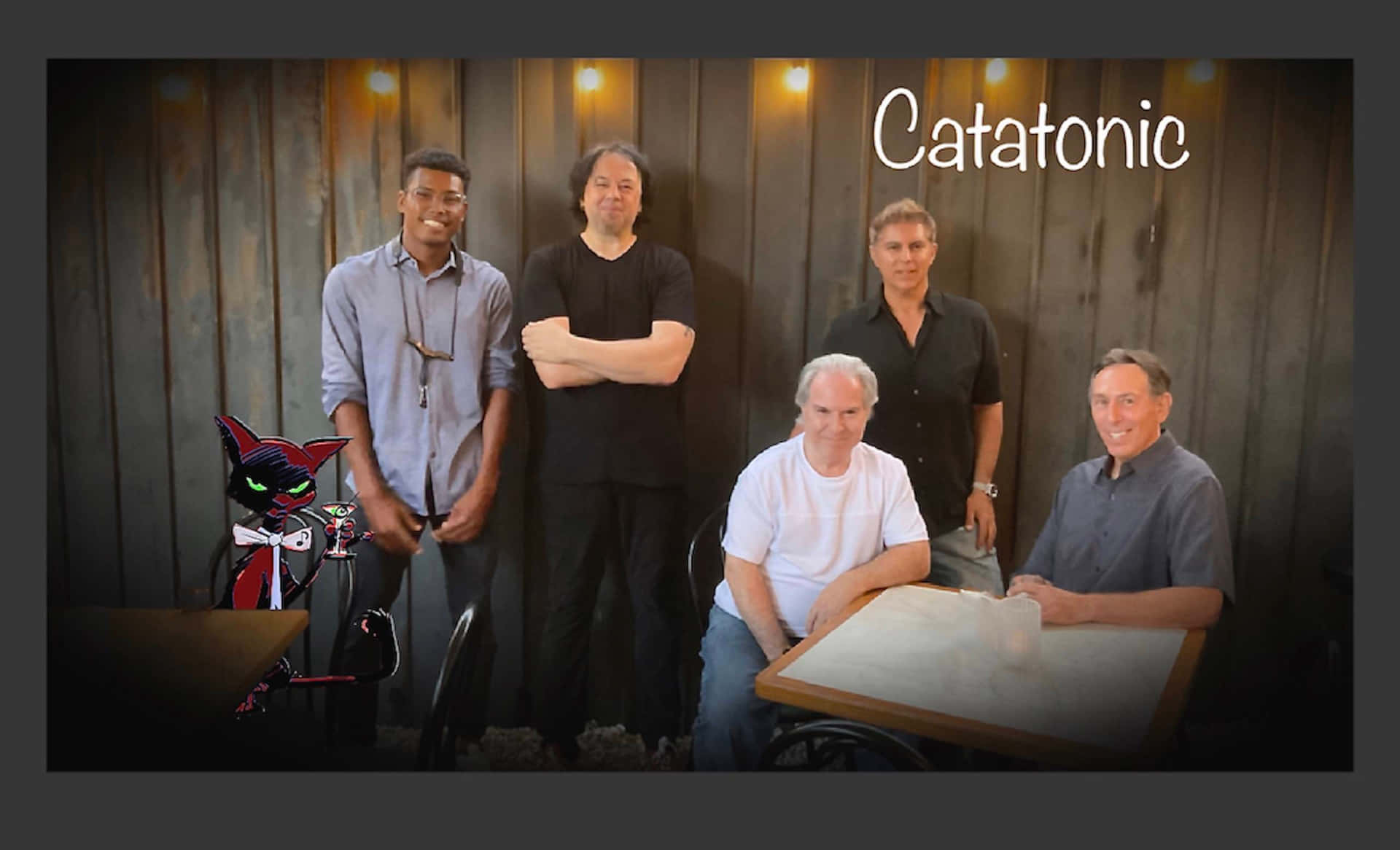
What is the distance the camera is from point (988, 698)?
2566 millimetres

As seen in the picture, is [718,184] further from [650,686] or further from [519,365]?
[650,686]

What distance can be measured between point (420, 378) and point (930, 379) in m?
1.51

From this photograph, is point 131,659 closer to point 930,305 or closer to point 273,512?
point 273,512

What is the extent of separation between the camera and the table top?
2762mm

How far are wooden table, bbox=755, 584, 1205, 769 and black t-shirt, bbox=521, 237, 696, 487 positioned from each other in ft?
2.55

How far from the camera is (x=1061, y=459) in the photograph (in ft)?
10.5

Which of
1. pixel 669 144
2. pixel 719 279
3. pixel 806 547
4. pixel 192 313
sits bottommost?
pixel 806 547

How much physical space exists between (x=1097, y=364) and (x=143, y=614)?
9.88 ft

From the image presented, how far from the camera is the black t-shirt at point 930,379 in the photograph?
3.17 metres

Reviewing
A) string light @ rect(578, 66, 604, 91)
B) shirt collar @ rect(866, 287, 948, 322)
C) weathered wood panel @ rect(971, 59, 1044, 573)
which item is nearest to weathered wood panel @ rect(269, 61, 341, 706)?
string light @ rect(578, 66, 604, 91)

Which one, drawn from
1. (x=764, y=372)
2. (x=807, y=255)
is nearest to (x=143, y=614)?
(x=764, y=372)

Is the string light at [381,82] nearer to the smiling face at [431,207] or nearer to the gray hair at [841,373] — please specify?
the smiling face at [431,207]

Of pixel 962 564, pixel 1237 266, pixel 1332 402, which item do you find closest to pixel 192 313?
pixel 962 564

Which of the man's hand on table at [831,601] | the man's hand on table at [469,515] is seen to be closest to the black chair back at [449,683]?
the man's hand on table at [469,515]
